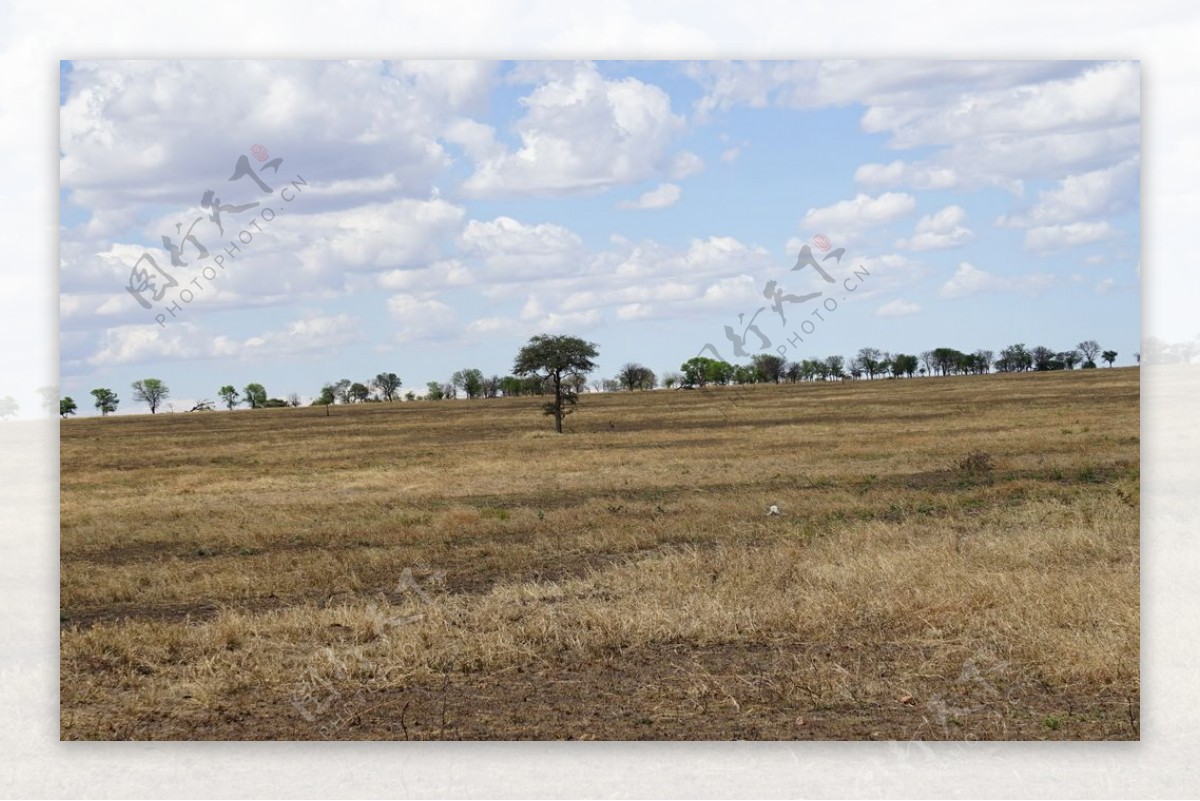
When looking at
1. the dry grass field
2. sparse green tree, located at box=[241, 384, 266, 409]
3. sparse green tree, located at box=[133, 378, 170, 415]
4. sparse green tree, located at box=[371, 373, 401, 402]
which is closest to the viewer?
the dry grass field

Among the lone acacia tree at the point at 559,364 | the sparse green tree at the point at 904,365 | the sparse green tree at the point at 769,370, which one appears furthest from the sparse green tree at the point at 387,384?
the sparse green tree at the point at 904,365

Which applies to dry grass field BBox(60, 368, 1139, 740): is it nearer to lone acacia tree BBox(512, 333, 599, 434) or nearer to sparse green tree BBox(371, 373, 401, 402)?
sparse green tree BBox(371, 373, 401, 402)

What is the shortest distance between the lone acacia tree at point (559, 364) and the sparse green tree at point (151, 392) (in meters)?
24.4

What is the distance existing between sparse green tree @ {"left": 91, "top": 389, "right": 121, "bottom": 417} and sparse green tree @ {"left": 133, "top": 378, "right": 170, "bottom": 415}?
0.24 meters

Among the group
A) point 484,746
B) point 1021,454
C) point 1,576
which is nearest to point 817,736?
point 484,746

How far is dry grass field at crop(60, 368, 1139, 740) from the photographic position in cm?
942

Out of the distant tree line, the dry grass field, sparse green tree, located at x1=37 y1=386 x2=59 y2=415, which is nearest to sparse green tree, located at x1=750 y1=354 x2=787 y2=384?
the distant tree line

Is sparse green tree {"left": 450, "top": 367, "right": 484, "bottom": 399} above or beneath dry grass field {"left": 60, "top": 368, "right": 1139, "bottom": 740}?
above

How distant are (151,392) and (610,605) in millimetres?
6496

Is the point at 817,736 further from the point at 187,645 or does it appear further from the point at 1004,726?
the point at 187,645

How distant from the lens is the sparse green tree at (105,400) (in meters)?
12.0

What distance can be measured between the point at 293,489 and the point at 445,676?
17541 mm

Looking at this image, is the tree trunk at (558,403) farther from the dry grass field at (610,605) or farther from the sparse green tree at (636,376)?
the dry grass field at (610,605)

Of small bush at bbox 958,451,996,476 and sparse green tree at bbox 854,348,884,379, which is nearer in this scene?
small bush at bbox 958,451,996,476
